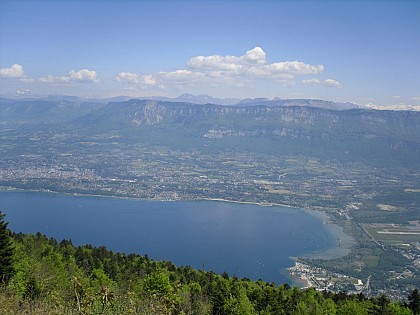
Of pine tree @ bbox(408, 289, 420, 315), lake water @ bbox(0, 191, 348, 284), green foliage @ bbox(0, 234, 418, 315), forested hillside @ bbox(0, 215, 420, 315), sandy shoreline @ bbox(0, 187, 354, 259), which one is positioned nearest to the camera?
forested hillside @ bbox(0, 215, 420, 315)

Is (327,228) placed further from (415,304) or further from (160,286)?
(160,286)

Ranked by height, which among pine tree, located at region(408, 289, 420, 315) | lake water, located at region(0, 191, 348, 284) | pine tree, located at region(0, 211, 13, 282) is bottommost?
lake water, located at region(0, 191, 348, 284)

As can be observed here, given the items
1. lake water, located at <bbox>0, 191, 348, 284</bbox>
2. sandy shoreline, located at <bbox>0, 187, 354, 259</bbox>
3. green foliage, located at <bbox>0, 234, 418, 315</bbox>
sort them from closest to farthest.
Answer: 1. green foliage, located at <bbox>0, 234, 418, 315</bbox>
2. lake water, located at <bbox>0, 191, 348, 284</bbox>
3. sandy shoreline, located at <bbox>0, 187, 354, 259</bbox>

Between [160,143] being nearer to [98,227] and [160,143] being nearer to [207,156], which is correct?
[207,156]

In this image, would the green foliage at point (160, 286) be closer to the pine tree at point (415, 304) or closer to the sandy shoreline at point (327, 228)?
the pine tree at point (415, 304)

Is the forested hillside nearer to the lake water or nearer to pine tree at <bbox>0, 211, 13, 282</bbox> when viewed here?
pine tree at <bbox>0, 211, 13, 282</bbox>

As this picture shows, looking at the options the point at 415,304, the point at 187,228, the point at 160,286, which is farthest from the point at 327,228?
the point at 160,286

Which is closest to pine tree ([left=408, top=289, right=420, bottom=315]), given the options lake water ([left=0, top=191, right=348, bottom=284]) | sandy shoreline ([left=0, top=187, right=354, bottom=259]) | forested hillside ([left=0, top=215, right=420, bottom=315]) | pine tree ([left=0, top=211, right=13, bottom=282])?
forested hillside ([left=0, top=215, right=420, bottom=315])

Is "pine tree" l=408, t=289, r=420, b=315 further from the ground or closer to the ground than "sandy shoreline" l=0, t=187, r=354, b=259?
further from the ground

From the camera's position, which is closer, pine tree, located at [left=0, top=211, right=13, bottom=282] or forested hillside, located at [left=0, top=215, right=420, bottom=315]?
forested hillside, located at [left=0, top=215, right=420, bottom=315]
